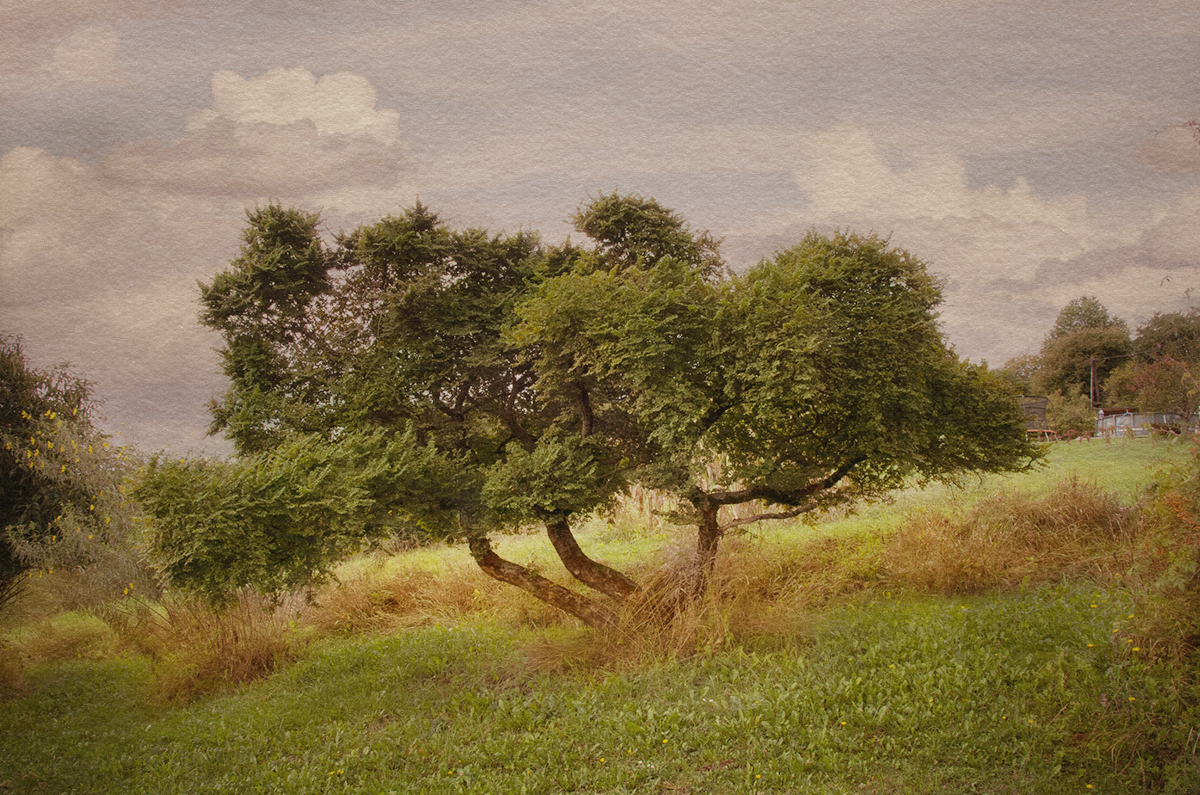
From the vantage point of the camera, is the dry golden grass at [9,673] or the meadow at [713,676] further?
the dry golden grass at [9,673]

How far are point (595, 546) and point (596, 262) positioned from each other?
7.96 meters

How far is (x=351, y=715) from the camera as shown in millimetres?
7938

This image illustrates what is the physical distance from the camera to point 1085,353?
1809cm

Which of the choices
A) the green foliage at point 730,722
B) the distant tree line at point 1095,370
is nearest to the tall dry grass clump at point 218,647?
the green foliage at point 730,722

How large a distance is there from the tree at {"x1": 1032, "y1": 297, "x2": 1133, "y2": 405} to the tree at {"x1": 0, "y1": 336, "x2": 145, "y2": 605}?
2035 centimetres

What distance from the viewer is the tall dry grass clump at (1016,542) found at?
9195 millimetres

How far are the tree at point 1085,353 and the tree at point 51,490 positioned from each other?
66.8 feet

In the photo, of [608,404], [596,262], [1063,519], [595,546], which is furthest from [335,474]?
[1063,519]

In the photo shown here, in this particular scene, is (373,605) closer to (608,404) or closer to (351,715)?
(351,715)

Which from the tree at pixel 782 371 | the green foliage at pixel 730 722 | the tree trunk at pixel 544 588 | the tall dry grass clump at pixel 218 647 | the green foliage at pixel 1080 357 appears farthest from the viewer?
the green foliage at pixel 1080 357

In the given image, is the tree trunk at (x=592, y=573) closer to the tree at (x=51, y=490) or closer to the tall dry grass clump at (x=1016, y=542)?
the tall dry grass clump at (x=1016, y=542)

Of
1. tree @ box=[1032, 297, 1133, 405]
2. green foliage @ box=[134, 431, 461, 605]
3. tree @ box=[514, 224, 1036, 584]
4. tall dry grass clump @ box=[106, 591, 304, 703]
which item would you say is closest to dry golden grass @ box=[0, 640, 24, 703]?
tall dry grass clump @ box=[106, 591, 304, 703]

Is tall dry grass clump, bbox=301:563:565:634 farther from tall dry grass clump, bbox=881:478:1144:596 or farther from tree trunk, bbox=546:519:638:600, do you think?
tall dry grass clump, bbox=881:478:1144:596

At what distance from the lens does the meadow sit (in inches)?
215
